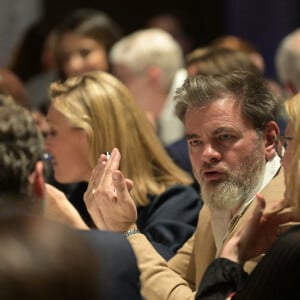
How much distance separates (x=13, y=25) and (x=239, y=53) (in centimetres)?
272

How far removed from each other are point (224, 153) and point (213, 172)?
8 cm

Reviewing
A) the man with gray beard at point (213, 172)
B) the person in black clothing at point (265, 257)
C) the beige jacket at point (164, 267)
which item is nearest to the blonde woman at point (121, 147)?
the man with gray beard at point (213, 172)

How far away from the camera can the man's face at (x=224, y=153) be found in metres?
4.35

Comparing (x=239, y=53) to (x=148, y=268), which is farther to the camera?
(x=239, y=53)

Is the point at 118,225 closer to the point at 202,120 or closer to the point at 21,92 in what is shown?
the point at 202,120

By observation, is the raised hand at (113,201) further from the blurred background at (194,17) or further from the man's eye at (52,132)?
the blurred background at (194,17)

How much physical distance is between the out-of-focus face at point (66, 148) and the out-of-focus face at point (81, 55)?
2.31m

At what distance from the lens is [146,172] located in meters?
5.31

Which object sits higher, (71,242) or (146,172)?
(71,242)

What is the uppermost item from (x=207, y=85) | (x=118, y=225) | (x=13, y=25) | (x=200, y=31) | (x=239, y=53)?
(x=207, y=85)

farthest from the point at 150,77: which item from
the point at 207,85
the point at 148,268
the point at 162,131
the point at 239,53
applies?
the point at 148,268

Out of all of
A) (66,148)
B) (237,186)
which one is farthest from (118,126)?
(237,186)

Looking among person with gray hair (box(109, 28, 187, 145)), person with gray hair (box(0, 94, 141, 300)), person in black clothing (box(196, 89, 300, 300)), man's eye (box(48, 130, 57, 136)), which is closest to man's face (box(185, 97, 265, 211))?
person in black clothing (box(196, 89, 300, 300))

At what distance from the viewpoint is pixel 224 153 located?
440 cm
